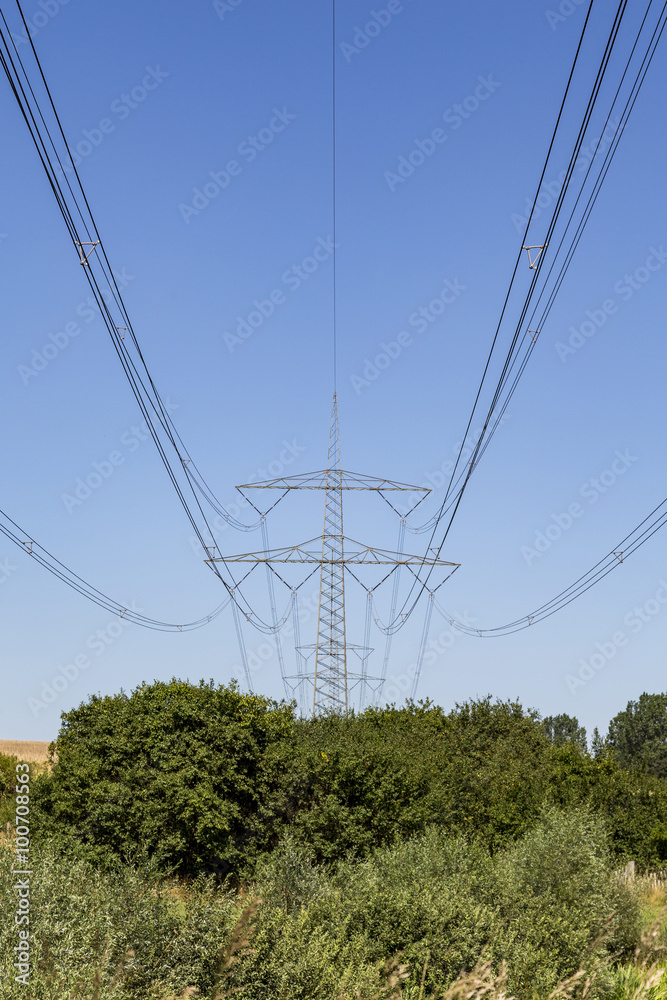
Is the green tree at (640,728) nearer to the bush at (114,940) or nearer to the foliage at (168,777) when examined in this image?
the foliage at (168,777)

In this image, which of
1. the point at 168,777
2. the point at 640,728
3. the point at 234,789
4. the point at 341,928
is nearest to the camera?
the point at 341,928

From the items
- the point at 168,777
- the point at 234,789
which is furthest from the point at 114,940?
the point at 234,789

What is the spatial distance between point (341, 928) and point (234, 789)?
13.0m

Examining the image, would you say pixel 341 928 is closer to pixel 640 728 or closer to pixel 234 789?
pixel 234 789

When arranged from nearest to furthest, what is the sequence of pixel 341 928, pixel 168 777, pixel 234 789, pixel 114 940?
pixel 114 940 < pixel 341 928 < pixel 168 777 < pixel 234 789

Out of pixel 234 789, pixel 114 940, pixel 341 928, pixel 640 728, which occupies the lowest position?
pixel 341 928

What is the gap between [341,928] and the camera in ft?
41.8

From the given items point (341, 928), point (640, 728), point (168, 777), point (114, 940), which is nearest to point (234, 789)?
point (168, 777)

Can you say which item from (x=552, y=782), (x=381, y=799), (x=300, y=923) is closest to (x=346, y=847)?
(x=381, y=799)

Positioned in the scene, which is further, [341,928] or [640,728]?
[640,728]

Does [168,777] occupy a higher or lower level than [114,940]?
higher

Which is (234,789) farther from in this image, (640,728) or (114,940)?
(640,728)

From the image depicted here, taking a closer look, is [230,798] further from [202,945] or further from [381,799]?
[202,945]

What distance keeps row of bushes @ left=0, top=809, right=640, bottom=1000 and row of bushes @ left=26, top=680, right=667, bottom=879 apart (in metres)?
8.15
